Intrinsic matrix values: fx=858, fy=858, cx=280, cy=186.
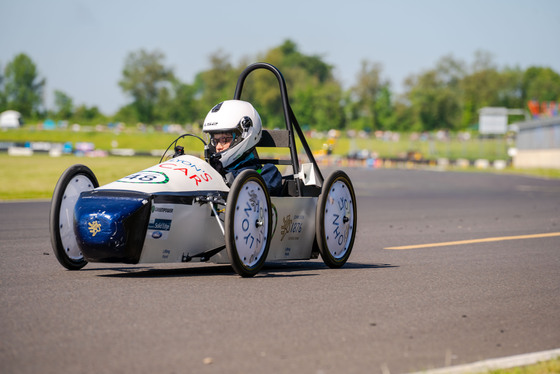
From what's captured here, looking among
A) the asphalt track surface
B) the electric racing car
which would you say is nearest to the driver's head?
the electric racing car

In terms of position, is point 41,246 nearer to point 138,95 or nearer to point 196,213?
point 196,213

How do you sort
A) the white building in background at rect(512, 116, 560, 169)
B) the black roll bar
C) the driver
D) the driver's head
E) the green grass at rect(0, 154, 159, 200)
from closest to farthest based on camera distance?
the driver < the driver's head < the black roll bar < the green grass at rect(0, 154, 159, 200) < the white building in background at rect(512, 116, 560, 169)

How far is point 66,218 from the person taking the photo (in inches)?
303

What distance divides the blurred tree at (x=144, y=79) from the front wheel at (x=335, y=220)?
490 feet

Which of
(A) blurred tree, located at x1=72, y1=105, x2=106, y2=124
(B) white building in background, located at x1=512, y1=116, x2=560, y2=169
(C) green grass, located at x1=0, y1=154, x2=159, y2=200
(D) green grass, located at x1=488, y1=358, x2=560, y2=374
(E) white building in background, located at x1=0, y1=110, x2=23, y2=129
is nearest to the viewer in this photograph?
(D) green grass, located at x1=488, y1=358, x2=560, y2=374

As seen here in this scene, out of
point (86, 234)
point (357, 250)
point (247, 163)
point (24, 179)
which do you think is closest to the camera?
point (86, 234)

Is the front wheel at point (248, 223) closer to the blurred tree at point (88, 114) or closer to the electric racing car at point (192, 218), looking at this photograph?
the electric racing car at point (192, 218)

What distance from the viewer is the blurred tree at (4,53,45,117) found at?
15862 cm

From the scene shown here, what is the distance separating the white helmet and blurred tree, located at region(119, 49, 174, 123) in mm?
149715

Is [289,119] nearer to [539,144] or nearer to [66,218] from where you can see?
[66,218]

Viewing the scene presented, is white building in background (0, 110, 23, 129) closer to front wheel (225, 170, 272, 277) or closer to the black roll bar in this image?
the black roll bar

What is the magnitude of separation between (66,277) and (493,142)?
96.4 m

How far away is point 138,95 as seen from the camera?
523 ft

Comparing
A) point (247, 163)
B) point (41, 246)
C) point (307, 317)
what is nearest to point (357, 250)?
point (247, 163)
